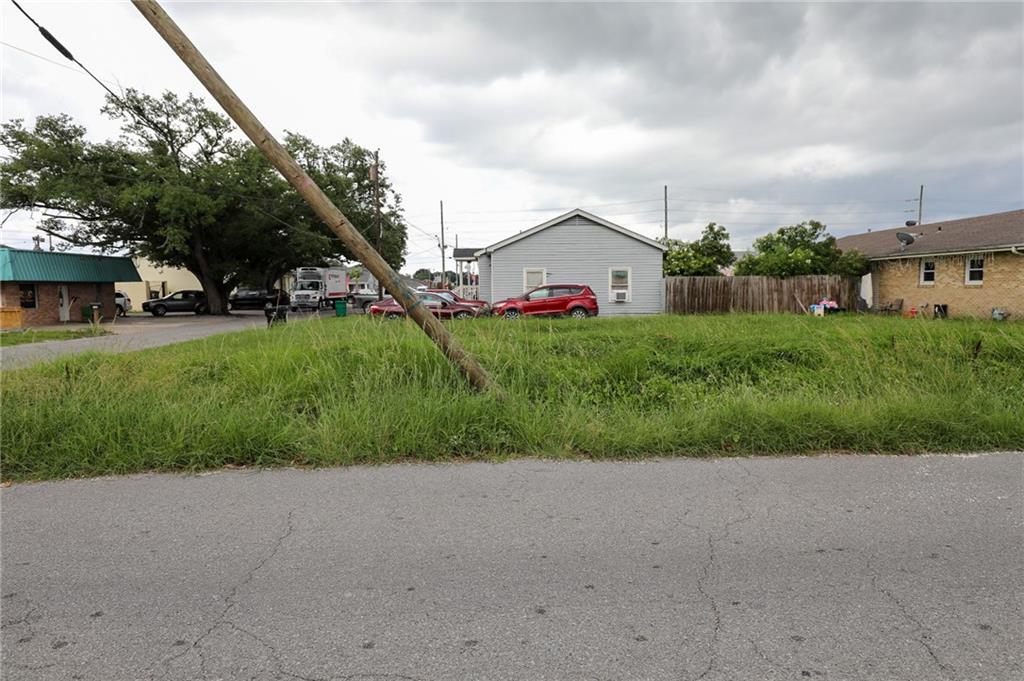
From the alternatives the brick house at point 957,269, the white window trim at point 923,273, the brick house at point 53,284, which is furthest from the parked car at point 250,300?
the white window trim at point 923,273

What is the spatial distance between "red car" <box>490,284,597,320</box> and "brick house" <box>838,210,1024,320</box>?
13223 mm

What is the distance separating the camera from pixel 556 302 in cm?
1969

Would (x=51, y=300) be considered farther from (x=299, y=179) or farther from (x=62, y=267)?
(x=299, y=179)

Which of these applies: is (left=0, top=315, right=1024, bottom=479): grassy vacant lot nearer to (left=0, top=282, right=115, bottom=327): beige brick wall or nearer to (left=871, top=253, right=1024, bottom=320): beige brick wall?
(left=871, top=253, right=1024, bottom=320): beige brick wall

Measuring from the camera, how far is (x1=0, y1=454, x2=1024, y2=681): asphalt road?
7.32ft

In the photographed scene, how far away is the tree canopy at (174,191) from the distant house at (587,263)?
8667 millimetres

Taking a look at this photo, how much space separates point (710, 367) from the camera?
24.9ft

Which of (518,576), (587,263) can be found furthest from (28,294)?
(518,576)

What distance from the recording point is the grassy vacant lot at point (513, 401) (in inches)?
187

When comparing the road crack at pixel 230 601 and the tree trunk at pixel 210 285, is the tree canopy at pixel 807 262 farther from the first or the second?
the tree trunk at pixel 210 285

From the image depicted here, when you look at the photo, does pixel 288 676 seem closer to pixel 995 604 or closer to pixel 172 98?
pixel 995 604

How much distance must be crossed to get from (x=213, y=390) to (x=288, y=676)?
4.72 m

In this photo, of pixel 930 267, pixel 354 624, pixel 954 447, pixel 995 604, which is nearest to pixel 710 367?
pixel 954 447

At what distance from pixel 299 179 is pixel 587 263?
62.6ft
